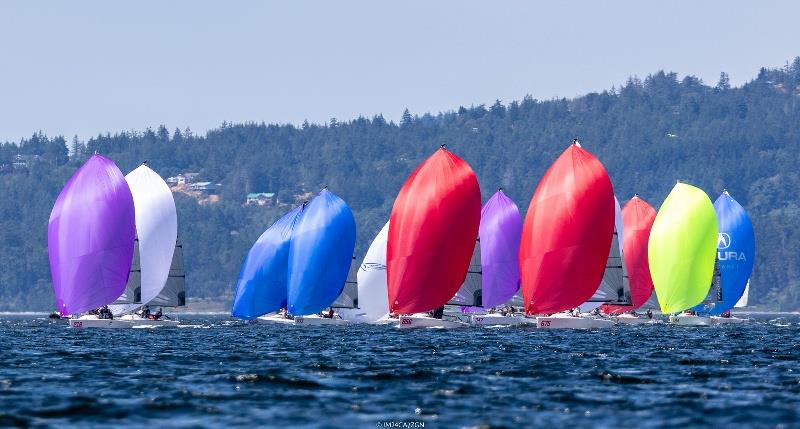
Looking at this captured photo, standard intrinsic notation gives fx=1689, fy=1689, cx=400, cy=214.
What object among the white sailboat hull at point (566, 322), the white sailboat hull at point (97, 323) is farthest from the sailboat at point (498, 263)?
the white sailboat hull at point (97, 323)

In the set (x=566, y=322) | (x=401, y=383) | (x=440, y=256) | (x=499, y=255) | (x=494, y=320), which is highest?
(x=499, y=255)

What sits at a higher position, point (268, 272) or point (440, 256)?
point (440, 256)

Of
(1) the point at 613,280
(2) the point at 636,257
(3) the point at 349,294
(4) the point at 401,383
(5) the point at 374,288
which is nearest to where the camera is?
(4) the point at 401,383

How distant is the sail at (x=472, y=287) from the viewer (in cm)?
8044

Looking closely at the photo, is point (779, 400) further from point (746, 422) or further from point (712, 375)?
point (712, 375)

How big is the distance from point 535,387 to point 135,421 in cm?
1103

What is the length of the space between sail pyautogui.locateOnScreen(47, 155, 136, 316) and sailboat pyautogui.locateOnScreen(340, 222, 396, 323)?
16449 mm

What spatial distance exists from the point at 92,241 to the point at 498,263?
24.3m

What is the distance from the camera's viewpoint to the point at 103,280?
78688 millimetres

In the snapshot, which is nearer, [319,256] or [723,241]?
[319,256]

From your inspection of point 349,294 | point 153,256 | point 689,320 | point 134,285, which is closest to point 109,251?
point 134,285

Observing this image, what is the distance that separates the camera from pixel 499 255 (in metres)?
92.5

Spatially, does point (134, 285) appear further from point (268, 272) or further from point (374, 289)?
point (374, 289)

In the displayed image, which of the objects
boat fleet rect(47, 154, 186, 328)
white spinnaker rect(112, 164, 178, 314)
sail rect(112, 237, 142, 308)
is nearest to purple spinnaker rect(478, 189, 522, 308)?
boat fleet rect(47, 154, 186, 328)
